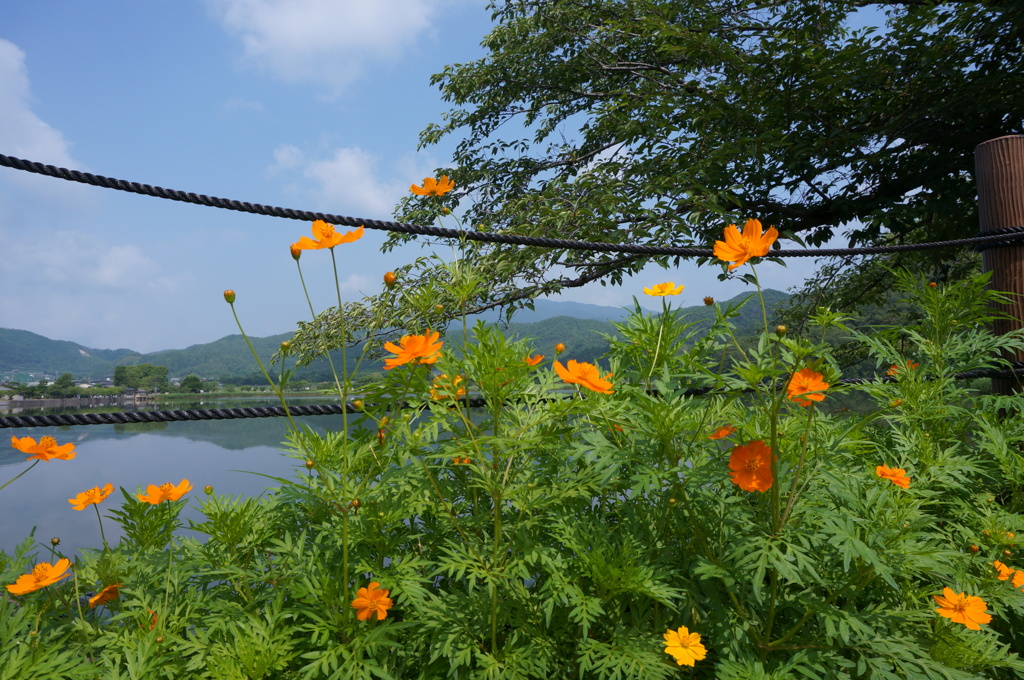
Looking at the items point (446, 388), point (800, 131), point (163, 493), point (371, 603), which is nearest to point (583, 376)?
point (446, 388)

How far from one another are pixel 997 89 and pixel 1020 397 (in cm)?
432

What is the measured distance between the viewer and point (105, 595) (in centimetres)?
105

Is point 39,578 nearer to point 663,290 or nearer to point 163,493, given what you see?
point 163,493

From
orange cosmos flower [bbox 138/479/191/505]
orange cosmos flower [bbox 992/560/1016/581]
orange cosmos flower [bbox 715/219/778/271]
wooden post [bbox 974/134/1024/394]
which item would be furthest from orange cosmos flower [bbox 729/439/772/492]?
wooden post [bbox 974/134/1024/394]

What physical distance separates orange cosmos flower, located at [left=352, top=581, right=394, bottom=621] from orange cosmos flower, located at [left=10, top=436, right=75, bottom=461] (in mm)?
735

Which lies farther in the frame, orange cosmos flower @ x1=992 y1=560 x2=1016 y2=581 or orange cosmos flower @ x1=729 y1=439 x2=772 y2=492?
orange cosmos flower @ x1=992 y1=560 x2=1016 y2=581

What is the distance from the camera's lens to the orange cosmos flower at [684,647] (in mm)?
860

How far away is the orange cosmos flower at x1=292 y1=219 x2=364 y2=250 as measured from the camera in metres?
1.02

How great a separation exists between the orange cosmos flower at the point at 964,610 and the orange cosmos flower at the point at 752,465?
48cm

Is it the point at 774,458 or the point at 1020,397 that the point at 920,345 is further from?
the point at 774,458

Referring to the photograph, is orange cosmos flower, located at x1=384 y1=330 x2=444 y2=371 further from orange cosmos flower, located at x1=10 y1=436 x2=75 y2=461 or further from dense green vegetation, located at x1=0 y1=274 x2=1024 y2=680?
orange cosmos flower, located at x1=10 y1=436 x2=75 y2=461

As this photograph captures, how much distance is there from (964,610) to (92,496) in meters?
1.79

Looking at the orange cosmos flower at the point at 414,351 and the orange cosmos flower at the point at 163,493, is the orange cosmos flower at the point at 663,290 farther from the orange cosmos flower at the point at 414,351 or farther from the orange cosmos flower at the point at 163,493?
the orange cosmos flower at the point at 163,493

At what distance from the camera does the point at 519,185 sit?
7.80 m
